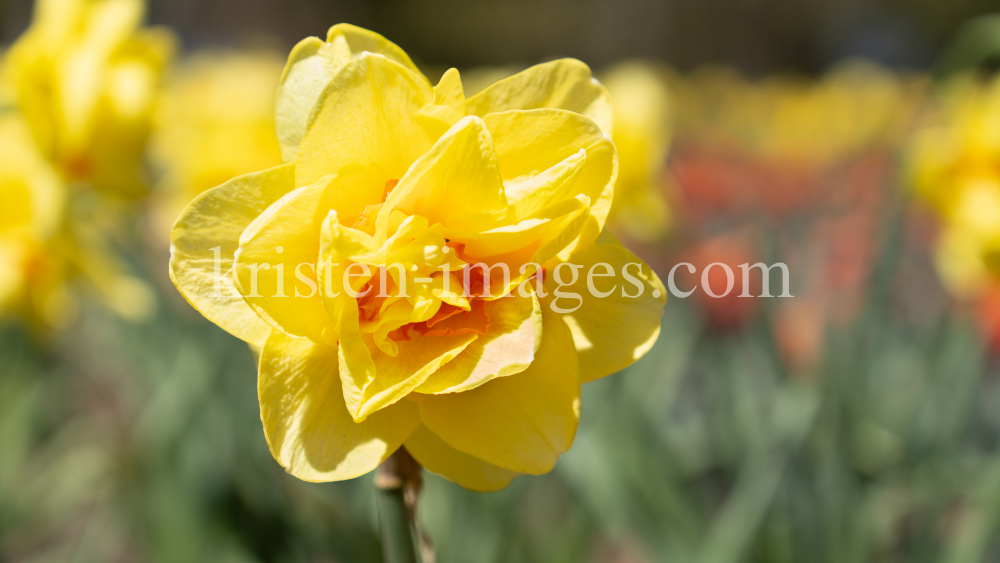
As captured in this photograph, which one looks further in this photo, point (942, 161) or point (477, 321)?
point (942, 161)

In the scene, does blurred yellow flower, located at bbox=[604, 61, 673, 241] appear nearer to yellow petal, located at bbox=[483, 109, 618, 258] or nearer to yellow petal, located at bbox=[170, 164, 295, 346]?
yellow petal, located at bbox=[483, 109, 618, 258]

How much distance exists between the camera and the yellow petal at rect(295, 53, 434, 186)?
0.47 m

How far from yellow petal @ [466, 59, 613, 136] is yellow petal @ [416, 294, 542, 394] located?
0.17 metres

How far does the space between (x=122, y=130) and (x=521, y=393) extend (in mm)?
968

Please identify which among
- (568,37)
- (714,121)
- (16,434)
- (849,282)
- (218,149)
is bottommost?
(568,37)

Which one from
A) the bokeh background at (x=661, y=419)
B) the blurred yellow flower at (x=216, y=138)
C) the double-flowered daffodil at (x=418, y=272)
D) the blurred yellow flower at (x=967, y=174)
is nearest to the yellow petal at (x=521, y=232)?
the double-flowered daffodil at (x=418, y=272)

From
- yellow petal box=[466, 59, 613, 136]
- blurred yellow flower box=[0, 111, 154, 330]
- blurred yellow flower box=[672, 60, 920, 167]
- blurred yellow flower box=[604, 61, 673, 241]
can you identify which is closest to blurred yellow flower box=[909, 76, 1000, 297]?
blurred yellow flower box=[604, 61, 673, 241]

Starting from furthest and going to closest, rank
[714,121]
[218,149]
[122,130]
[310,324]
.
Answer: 1. [714,121]
2. [218,149]
3. [122,130]
4. [310,324]

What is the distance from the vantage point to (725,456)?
168cm

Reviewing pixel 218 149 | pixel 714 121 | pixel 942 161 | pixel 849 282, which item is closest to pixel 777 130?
pixel 714 121

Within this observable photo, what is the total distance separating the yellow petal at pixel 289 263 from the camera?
461 millimetres

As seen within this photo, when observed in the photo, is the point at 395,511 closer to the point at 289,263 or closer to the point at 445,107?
the point at 289,263

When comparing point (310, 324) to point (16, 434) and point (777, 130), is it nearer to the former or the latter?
point (16, 434)

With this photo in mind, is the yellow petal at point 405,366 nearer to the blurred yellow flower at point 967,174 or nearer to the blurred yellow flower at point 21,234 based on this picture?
the blurred yellow flower at point 21,234
